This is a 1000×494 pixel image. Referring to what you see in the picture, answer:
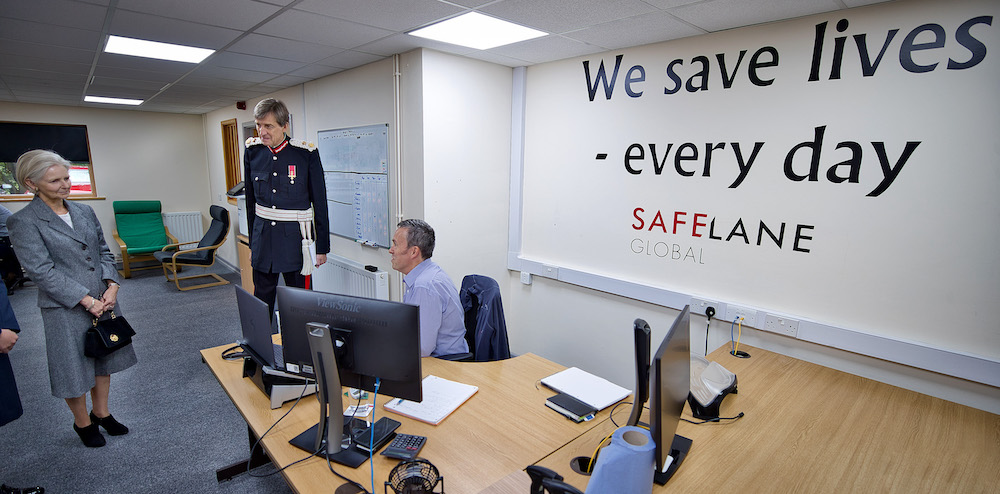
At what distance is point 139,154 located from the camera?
675 centimetres

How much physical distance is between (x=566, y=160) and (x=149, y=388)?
3446mm

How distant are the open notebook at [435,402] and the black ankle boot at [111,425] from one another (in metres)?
2.13

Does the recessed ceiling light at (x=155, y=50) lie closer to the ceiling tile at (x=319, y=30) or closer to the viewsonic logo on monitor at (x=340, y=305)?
the ceiling tile at (x=319, y=30)

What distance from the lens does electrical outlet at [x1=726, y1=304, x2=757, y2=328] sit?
2.42m

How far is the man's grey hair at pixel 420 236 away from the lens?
2178 mm

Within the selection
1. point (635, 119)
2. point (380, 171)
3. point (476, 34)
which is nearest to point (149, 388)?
point (380, 171)

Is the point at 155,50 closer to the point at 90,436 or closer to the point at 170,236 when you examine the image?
the point at 90,436

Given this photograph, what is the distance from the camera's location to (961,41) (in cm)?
179

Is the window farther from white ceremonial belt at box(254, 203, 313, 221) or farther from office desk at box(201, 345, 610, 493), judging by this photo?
office desk at box(201, 345, 610, 493)

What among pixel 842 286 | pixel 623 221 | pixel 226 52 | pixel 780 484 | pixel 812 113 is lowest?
pixel 780 484

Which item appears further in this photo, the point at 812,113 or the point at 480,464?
the point at 812,113

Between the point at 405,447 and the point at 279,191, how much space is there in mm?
2194

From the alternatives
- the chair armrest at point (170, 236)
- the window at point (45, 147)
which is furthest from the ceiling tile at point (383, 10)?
the chair armrest at point (170, 236)

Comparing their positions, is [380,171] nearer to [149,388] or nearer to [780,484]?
[149,388]
